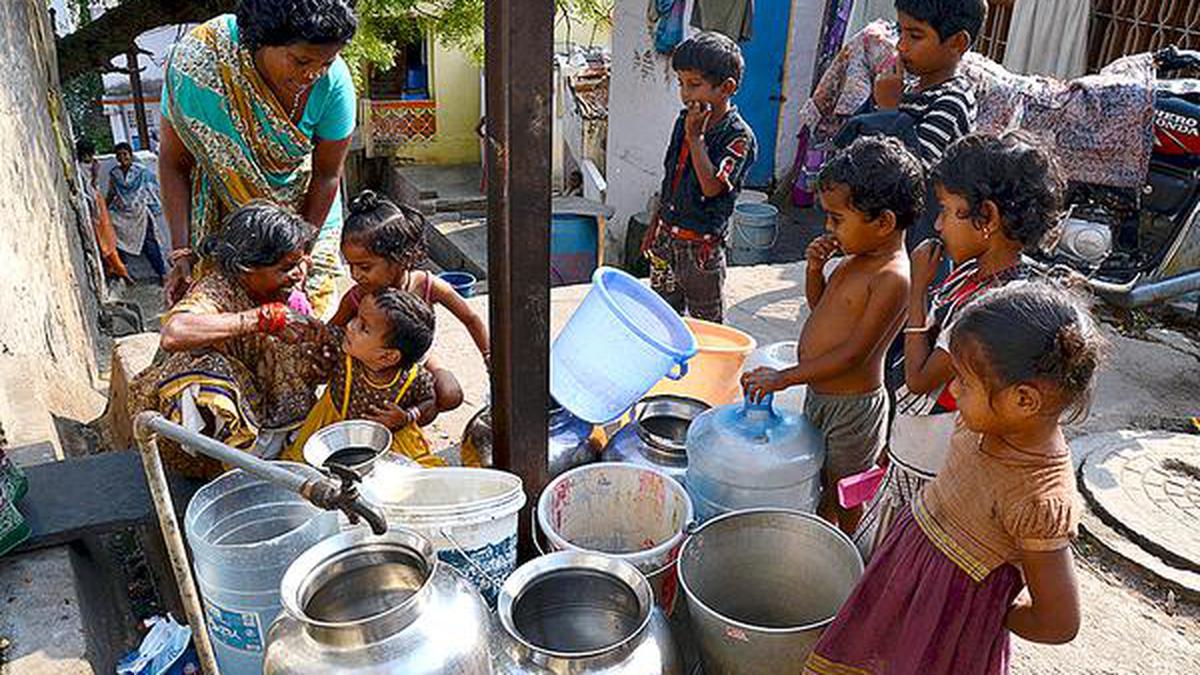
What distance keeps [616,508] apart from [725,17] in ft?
23.5

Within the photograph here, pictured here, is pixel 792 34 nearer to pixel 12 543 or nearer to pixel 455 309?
pixel 455 309

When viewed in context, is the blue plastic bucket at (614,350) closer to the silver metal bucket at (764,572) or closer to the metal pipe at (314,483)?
the silver metal bucket at (764,572)

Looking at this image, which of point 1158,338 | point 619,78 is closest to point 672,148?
point 1158,338

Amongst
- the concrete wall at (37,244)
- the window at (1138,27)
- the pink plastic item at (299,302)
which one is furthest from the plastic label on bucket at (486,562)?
the window at (1138,27)

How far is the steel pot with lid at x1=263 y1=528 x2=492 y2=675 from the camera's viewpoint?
146 centimetres

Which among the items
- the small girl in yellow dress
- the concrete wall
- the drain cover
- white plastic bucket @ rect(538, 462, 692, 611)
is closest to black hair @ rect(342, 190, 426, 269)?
the small girl in yellow dress

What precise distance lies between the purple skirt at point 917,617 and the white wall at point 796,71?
912 centimetres

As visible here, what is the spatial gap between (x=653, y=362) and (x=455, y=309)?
29.5 inches

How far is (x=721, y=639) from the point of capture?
6.39 ft

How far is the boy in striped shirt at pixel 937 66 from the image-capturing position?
2.92 meters

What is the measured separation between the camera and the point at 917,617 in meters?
1.73

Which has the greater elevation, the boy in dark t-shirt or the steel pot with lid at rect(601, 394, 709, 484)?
the boy in dark t-shirt

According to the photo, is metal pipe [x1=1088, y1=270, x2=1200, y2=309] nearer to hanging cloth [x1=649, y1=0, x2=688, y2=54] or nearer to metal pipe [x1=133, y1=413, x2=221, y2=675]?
metal pipe [x1=133, y1=413, x2=221, y2=675]

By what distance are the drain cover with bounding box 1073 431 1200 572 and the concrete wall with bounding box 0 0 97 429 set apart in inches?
157
